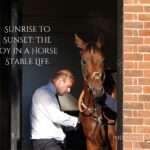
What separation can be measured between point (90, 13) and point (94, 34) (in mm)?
279

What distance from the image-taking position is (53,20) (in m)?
7.71

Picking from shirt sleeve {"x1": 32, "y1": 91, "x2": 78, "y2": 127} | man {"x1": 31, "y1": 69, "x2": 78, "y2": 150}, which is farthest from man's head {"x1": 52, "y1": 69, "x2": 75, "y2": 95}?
shirt sleeve {"x1": 32, "y1": 91, "x2": 78, "y2": 127}

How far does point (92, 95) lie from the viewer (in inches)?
303

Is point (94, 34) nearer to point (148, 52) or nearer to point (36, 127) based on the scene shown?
point (148, 52)

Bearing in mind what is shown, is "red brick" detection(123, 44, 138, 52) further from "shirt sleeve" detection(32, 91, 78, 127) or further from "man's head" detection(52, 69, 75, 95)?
"shirt sleeve" detection(32, 91, 78, 127)

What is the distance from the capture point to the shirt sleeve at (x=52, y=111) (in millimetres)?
7629

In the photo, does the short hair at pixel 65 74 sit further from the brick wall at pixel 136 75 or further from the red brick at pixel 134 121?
the red brick at pixel 134 121

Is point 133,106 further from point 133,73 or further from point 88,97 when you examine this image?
point 88,97

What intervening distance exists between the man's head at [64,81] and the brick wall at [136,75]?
0.87 m

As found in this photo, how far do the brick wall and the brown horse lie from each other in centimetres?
61

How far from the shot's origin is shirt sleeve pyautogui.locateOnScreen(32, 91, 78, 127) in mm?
7629

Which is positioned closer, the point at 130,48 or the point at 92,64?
the point at 130,48

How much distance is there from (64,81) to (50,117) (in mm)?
503

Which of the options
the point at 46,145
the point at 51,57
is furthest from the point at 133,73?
→ the point at 46,145
